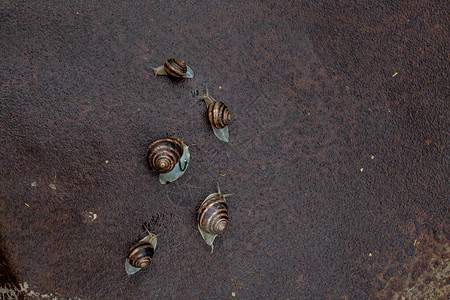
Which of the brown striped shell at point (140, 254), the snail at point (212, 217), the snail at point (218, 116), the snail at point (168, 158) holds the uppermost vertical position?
the snail at point (218, 116)

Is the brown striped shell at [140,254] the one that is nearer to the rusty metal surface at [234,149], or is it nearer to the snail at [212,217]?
the rusty metal surface at [234,149]

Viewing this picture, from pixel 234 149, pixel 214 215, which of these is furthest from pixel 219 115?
pixel 214 215

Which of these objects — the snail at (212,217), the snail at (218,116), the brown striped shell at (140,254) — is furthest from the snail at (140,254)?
the snail at (218,116)

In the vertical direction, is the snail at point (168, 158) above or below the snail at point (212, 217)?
above

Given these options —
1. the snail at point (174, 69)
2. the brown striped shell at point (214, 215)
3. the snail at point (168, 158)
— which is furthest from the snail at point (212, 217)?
the snail at point (174, 69)

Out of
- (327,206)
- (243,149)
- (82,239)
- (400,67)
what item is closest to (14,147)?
(82,239)

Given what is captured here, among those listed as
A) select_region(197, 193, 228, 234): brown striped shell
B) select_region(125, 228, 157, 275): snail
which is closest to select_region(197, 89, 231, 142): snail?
select_region(197, 193, 228, 234): brown striped shell
